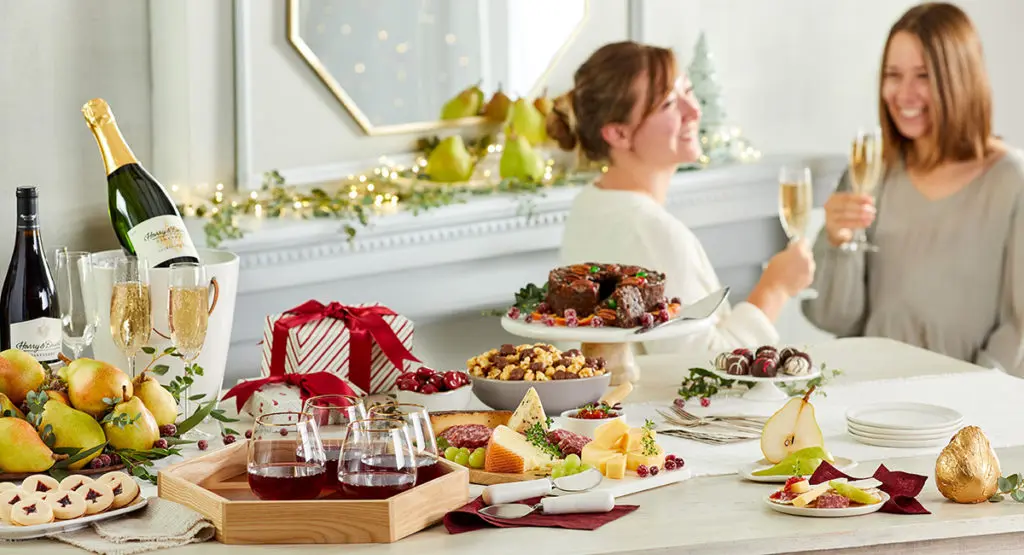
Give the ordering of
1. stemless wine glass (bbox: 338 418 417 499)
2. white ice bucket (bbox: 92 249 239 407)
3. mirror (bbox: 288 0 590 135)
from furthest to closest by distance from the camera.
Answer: mirror (bbox: 288 0 590 135) → white ice bucket (bbox: 92 249 239 407) → stemless wine glass (bbox: 338 418 417 499)

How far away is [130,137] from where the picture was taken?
3.15 m

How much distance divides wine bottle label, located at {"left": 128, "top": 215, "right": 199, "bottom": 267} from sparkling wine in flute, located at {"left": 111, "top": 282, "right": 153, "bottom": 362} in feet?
0.41

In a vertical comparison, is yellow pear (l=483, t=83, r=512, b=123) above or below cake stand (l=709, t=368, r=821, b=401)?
above

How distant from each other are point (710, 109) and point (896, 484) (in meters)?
2.51

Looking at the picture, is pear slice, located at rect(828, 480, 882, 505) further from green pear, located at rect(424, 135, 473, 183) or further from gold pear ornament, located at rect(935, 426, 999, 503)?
green pear, located at rect(424, 135, 473, 183)

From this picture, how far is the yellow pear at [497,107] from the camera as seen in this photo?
147 inches

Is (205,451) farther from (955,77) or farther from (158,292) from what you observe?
(955,77)

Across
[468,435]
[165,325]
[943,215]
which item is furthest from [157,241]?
[943,215]

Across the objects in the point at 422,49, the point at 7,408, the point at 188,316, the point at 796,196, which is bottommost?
the point at 7,408

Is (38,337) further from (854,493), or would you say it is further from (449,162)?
(449,162)

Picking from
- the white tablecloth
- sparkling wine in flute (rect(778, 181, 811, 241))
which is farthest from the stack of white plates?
sparkling wine in flute (rect(778, 181, 811, 241))

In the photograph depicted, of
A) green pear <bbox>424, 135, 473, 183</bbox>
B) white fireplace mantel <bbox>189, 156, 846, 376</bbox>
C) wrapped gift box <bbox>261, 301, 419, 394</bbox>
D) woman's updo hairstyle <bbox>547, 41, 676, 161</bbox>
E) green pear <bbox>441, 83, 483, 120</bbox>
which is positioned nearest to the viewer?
wrapped gift box <bbox>261, 301, 419, 394</bbox>

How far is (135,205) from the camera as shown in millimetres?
2277

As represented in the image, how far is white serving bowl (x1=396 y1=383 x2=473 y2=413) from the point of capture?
209cm
